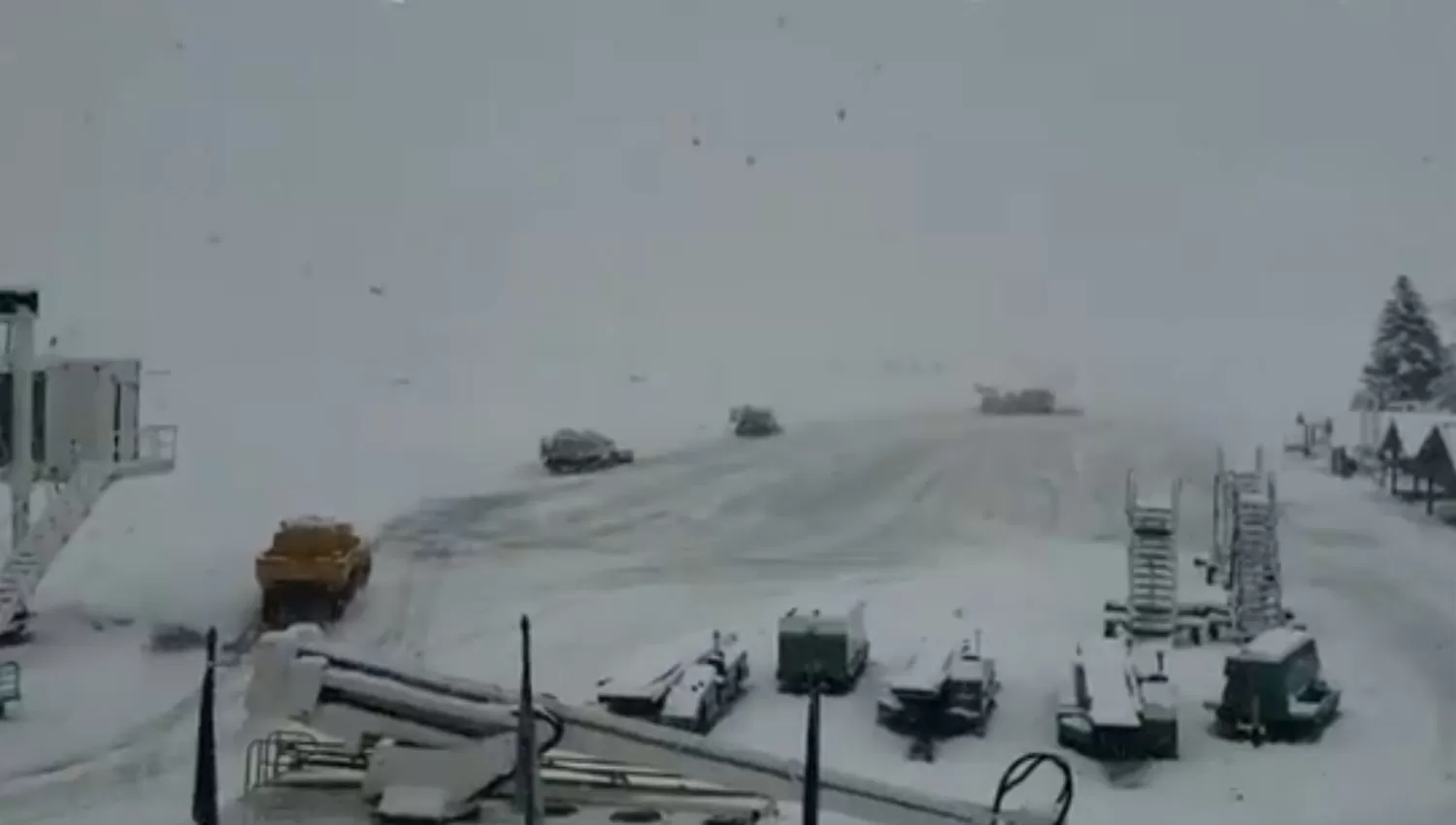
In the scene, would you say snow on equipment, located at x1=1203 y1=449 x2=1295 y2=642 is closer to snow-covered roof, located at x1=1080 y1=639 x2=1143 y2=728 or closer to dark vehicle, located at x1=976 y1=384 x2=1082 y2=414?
snow-covered roof, located at x1=1080 y1=639 x2=1143 y2=728

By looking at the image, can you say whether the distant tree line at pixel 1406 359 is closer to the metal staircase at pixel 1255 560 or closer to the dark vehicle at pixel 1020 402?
the metal staircase at pixel 1255 560

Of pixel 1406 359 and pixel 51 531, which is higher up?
pixel 1406 359

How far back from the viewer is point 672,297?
483 cm

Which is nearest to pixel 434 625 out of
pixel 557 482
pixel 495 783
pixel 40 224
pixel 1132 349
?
pixel 557 482

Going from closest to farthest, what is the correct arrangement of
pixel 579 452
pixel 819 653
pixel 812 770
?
pixel 812 770 → pixel 819 653 → pixel 579 452

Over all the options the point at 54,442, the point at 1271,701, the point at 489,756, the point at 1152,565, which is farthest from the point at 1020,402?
the point at 54,442

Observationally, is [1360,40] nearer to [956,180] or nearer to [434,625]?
[956,180]

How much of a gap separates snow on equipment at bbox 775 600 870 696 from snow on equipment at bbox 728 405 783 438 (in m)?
0.55

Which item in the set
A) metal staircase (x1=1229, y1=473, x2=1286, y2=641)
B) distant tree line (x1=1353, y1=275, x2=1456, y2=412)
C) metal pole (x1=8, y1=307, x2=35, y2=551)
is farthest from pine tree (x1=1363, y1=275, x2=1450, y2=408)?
metal pole (x1=8, y1=307, x2=35, y2=551)

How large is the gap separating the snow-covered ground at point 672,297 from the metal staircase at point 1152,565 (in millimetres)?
66

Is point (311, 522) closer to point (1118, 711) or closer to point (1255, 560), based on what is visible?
point (1118, 711)

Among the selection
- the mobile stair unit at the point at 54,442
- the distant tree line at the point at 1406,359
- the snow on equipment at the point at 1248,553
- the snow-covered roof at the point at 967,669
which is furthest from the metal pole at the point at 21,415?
the distant tree line at the point at 1406,359

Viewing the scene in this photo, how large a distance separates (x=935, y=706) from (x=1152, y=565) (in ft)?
2.22

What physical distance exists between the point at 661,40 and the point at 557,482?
120 centimetres
